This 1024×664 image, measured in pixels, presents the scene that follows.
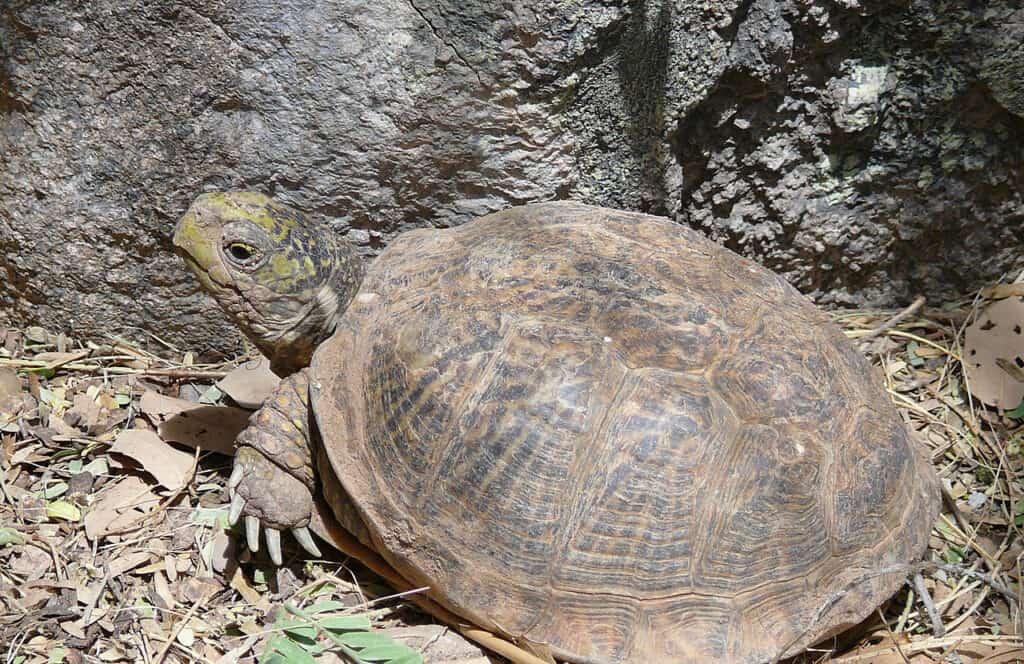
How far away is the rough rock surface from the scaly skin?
1.29ft

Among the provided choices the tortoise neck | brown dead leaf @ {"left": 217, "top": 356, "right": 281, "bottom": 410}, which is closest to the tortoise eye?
the tortoise neck

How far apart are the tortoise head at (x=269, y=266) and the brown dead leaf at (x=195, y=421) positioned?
1.59 ft

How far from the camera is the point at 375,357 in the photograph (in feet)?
8.48

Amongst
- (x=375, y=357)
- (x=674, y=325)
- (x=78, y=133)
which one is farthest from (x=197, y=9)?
(x=674, y=325)

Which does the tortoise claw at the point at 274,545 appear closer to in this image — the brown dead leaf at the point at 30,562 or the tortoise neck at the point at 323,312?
the tortoise neck at the point at 323,312

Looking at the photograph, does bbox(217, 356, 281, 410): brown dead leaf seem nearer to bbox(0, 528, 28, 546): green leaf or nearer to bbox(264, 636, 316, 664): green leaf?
bbox(0, 528, 28, 546): green leaf

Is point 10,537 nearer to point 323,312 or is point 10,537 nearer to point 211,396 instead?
point 211,396

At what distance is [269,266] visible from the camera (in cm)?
260

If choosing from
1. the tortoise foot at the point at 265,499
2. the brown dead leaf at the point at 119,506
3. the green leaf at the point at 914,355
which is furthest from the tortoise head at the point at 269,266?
the green leaf at the point at 914,355

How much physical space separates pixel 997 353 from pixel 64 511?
10.2 feet

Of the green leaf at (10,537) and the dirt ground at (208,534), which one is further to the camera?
the green leaf at (10,537)

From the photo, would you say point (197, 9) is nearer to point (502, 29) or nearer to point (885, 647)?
point (502, 29)

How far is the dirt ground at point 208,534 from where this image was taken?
2.52 meters

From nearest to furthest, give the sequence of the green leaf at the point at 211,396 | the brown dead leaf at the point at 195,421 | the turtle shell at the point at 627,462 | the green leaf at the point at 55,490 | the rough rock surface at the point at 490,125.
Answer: the turtle shell at the point at 627,462
the rough rock surface at the point at 490,125
the green leaf at the point at 55,490
the brown dead leaf at the point at 195,421
the green leaf at the point at 211,396
